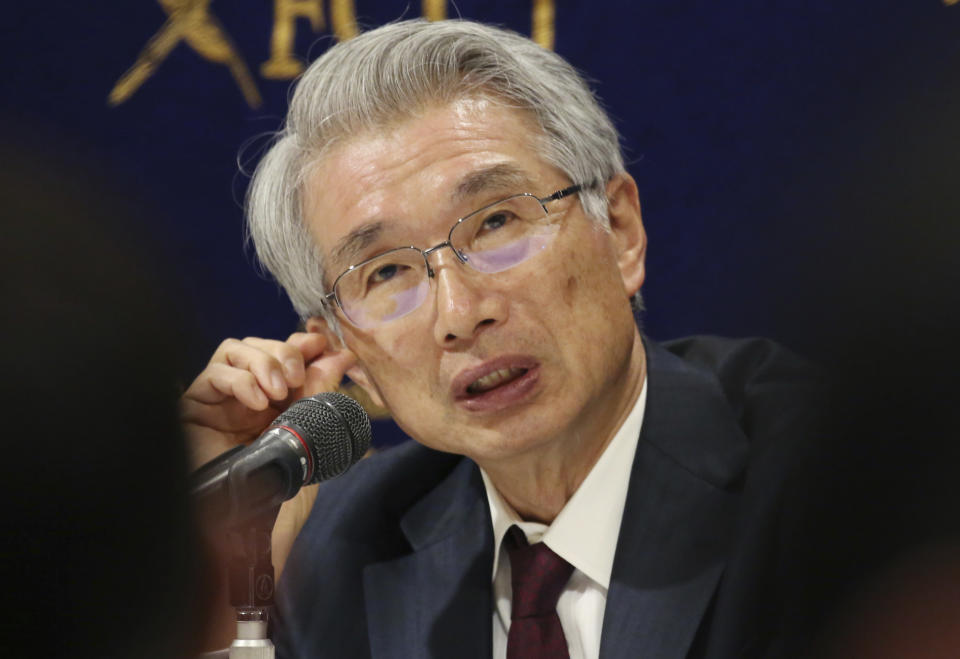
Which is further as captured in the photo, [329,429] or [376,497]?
[376,497]

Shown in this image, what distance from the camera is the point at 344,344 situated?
6.67ft

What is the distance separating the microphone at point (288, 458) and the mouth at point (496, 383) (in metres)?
0.25

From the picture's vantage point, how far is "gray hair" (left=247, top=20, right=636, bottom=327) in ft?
6.30

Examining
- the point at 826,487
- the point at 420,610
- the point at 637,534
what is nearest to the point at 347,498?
the point at 420,610

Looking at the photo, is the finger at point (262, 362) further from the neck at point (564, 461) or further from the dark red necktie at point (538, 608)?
the dark red necktie at point (538, 608)

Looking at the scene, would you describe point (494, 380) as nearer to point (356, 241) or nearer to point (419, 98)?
point (356, 241)

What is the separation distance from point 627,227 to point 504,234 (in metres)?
0.31

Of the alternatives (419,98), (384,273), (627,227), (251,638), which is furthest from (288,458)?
(627,227)

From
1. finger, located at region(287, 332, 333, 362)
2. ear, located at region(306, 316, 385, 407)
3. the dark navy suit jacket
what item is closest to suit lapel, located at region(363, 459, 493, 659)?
the dark navy suit jacket

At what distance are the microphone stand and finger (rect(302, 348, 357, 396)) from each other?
0.65 meters

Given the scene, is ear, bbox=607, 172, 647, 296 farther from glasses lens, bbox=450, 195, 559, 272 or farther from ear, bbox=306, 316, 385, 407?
ear, bbox=306, 316, 385, 407

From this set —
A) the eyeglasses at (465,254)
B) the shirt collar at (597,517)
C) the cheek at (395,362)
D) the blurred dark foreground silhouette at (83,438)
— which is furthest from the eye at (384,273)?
the blurred dark foreground silhouette at (83,438)

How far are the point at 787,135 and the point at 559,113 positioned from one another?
0.58 m

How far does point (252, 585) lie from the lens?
130 centimetres
